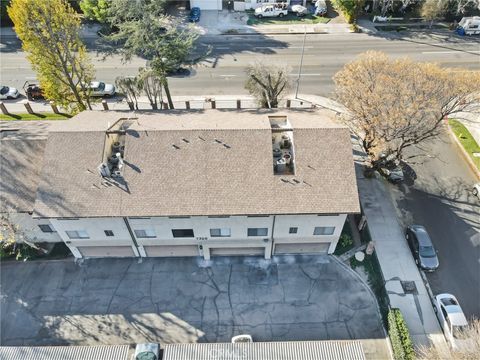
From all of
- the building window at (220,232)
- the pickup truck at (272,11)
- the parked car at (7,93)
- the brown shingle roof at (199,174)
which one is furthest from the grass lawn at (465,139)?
the parked car at (7,93)

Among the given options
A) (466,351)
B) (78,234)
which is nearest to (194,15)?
(78,234)

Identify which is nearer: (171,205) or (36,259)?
(171,205)

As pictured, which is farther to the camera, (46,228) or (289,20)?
(289,20)

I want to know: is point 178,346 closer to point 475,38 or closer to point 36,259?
point 36,259

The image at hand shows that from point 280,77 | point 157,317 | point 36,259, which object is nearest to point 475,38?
point 280,77

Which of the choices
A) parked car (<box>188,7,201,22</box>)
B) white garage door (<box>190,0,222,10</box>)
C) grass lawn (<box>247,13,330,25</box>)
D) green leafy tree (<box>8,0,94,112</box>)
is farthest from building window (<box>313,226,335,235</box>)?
white garage door (<box>190,0,222,10</box>)

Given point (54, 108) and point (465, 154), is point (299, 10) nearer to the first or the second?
point (465, 154)
